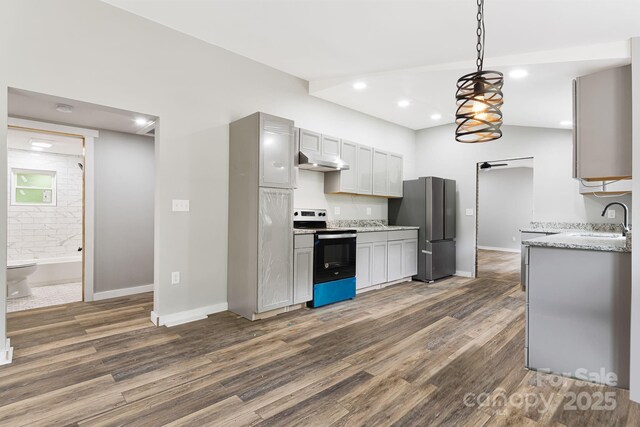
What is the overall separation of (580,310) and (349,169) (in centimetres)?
314

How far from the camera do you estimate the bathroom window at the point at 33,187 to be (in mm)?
5441

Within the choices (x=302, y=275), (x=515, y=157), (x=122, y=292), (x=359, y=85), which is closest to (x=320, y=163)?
(x=359, y=85)

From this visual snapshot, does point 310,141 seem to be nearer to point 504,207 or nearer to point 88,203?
point 88,203

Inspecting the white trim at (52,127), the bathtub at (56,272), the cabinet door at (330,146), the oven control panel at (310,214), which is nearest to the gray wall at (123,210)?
the white trim at (52,127)

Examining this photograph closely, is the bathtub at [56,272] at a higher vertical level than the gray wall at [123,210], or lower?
lower

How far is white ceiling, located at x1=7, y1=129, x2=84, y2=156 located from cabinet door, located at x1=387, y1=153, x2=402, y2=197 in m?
4.71

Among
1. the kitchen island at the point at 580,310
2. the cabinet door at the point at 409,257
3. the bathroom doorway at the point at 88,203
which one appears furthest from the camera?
the cabinet door at the point at 409,257

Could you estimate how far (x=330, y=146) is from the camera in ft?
14.6

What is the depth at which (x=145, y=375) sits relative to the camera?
2205mm

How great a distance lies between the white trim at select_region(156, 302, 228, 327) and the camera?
3168 mm

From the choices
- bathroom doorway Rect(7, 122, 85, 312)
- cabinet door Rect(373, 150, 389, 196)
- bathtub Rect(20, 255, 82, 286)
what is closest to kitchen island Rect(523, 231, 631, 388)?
cabinet door Rect(373, 150, 389, 196)

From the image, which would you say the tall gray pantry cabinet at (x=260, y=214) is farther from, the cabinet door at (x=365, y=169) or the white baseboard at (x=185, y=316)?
the cabinet door at (x=365, y=169)

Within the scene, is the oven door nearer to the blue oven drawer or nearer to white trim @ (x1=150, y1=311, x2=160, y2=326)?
the blue oven drawer

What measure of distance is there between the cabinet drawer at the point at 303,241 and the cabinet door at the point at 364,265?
2.82 feet
